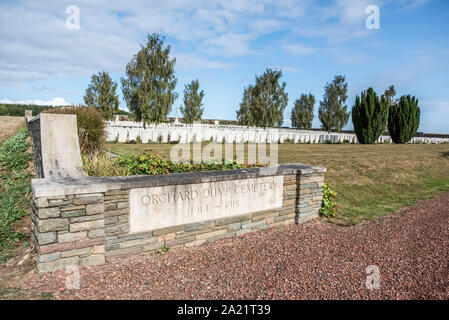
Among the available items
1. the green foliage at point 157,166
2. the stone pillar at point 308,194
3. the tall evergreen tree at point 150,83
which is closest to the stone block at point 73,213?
the green foliage at point 157,166

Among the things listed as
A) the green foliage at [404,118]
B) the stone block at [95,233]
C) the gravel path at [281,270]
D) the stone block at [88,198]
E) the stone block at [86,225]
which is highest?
the green foliage at [404,118]

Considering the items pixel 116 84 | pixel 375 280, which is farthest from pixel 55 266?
pixel 116 84

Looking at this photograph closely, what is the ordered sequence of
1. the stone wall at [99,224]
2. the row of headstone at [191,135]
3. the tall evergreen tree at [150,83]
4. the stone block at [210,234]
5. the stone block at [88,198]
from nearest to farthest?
the stone wall at [99,224]
the stone block at [88,198]
the stone block at [210,234]
the row of headstone at [191,135]
the tall evergreen tree at [150,83]

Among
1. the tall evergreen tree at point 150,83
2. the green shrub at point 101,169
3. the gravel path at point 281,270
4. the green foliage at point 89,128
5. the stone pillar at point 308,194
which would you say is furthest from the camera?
the tall evergreen tree at point 150,83

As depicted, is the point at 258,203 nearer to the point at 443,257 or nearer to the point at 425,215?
the point at 443,257

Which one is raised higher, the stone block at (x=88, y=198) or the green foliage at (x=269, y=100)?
the green foliage at (x=269, y=100)

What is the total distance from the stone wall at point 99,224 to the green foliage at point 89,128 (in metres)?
4.06

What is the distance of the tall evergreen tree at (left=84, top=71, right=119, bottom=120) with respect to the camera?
26047mm

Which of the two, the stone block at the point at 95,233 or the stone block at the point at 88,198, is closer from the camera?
the stone block at the point at 88,198

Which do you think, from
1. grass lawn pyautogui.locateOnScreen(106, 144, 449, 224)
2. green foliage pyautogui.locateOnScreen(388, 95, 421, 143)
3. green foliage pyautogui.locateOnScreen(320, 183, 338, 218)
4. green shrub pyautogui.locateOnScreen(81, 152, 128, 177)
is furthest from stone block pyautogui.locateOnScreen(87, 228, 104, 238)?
green foliage pyautogui.locateOnScreen(388, 95, 421, 143)

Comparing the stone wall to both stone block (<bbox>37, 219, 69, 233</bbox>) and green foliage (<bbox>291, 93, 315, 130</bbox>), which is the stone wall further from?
green foliage (<bbox>291, 93, 315, 130</bbox>)

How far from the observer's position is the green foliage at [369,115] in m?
25.3

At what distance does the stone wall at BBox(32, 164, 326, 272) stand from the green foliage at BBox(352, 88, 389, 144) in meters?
23.8

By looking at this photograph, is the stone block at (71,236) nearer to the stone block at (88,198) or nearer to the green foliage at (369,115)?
the stone block at (88,198)
